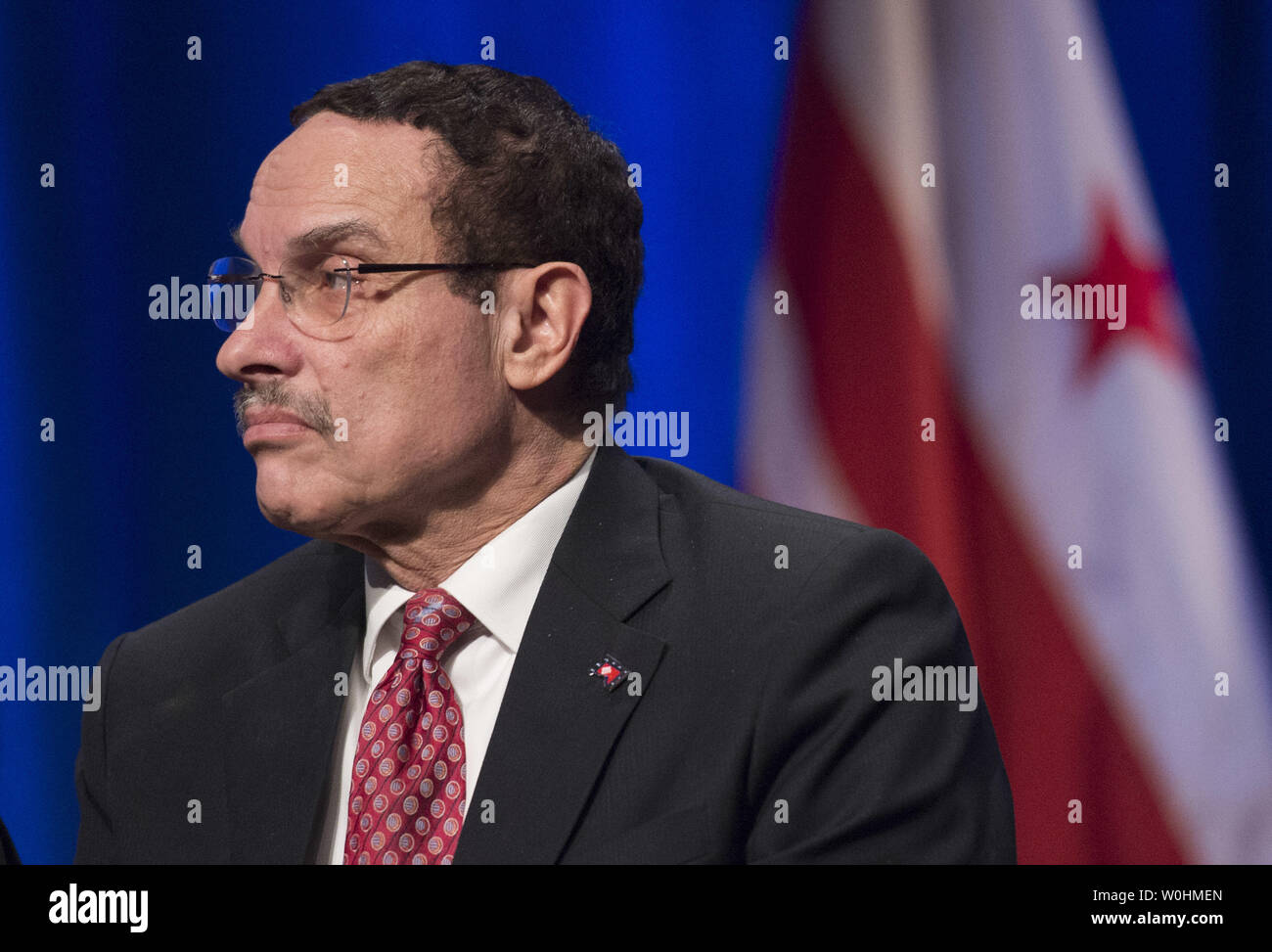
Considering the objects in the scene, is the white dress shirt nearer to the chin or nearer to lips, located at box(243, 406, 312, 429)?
the chin

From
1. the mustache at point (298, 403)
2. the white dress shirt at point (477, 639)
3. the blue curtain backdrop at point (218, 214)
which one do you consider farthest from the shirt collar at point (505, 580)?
the blue curtain backdrop at point (218, 214)

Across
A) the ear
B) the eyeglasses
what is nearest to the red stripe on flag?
the ear

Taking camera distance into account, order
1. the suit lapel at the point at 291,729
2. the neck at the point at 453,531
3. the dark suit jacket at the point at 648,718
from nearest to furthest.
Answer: the dark suit jacket at the point at 648,718, the suit lapel at the point at 291,729, the neck at the point at 453,531

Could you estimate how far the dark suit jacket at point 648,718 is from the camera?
4.71 ft

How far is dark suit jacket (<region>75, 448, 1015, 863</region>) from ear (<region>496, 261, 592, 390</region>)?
0.51 feet

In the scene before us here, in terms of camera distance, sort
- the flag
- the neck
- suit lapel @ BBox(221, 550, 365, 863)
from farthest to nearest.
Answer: the flag < the neck < suit lapel @ BBox(221, 550, 365, 863)

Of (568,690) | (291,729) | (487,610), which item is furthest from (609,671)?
(291,729)

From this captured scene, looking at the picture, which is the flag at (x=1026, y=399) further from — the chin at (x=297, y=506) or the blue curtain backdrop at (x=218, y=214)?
the chin at (x=297, y=506)

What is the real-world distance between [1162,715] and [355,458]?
4.81ft

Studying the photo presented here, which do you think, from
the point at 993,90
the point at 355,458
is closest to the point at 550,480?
the point at 355,458

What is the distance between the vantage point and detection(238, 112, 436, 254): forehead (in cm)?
164

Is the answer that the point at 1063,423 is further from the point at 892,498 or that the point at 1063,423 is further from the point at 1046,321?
the point at 892,498

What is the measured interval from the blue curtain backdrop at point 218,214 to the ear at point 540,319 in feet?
1.81

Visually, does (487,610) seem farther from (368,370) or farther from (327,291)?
(327,291)
